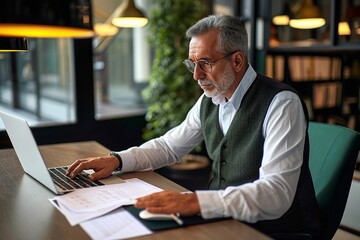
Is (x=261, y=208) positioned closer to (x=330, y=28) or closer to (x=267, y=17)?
(x=330, y=28)

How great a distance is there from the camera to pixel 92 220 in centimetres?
119

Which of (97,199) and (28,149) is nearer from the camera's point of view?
(97,199)

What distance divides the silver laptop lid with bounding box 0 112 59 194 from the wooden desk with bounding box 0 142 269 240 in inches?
1.4

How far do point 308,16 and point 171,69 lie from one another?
4.12 feet

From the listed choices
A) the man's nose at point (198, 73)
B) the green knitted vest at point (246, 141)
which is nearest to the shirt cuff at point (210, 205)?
the green knitted vest at point (246, 141)

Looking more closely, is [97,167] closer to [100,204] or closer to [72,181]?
[72,181]

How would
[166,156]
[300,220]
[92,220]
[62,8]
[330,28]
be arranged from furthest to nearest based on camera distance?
1. [330,28]
2. [166,156]
3. [300,220]
4. [92,220]
5. [62,8]

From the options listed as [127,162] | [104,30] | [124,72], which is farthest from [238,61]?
[124,72]

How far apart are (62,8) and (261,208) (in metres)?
0.81

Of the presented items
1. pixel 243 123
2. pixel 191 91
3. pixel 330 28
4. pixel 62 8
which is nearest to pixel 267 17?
pixel 330 28

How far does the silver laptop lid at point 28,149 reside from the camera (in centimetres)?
142

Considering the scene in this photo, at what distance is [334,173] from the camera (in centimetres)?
161

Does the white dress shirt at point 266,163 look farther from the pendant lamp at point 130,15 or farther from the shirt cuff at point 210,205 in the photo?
the pendant lamp at point 130,15

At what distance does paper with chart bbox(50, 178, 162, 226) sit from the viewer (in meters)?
1.24
